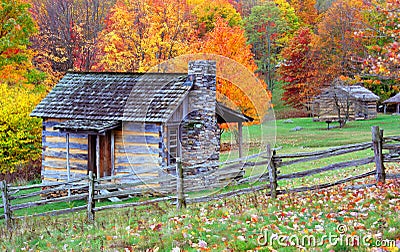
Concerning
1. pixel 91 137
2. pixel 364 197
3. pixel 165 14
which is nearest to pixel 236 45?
pixel 165 14

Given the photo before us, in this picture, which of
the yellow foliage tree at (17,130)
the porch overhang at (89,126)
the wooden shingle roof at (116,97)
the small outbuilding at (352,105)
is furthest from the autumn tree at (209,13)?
the porch overhang at (89,126)

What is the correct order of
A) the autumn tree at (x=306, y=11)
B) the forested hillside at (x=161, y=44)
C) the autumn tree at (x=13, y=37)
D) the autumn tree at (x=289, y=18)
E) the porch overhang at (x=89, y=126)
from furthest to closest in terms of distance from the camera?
the autumn tree at (x=306, y=11) < the autumn tree at (x=289, y=18) < the autumn tree at (x=13, y=37) < the forested hillside at (x=161, y=44) < the porch overhang at (x=89, y=126)

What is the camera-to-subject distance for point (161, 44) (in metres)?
28.7

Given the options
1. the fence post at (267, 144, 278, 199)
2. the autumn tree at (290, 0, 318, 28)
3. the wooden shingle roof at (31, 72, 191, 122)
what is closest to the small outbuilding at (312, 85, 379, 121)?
the autumn tree at (290, 0, 318, 28)

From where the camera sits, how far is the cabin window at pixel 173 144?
1754cm

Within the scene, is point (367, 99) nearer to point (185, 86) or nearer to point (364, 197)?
point (185, 86)

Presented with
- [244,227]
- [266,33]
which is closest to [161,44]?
[244,227]

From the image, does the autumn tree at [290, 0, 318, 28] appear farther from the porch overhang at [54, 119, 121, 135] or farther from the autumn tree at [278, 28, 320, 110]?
the porch overhang at [54, 119, 121, 135]

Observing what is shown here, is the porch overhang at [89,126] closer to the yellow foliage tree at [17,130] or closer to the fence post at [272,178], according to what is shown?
the yellow foliage tree at [17,130]

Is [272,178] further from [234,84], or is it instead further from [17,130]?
[17,130]

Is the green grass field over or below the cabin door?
below

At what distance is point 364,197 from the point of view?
9.90 meters

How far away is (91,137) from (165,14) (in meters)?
15.2

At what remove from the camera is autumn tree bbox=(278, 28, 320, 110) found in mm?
51188
